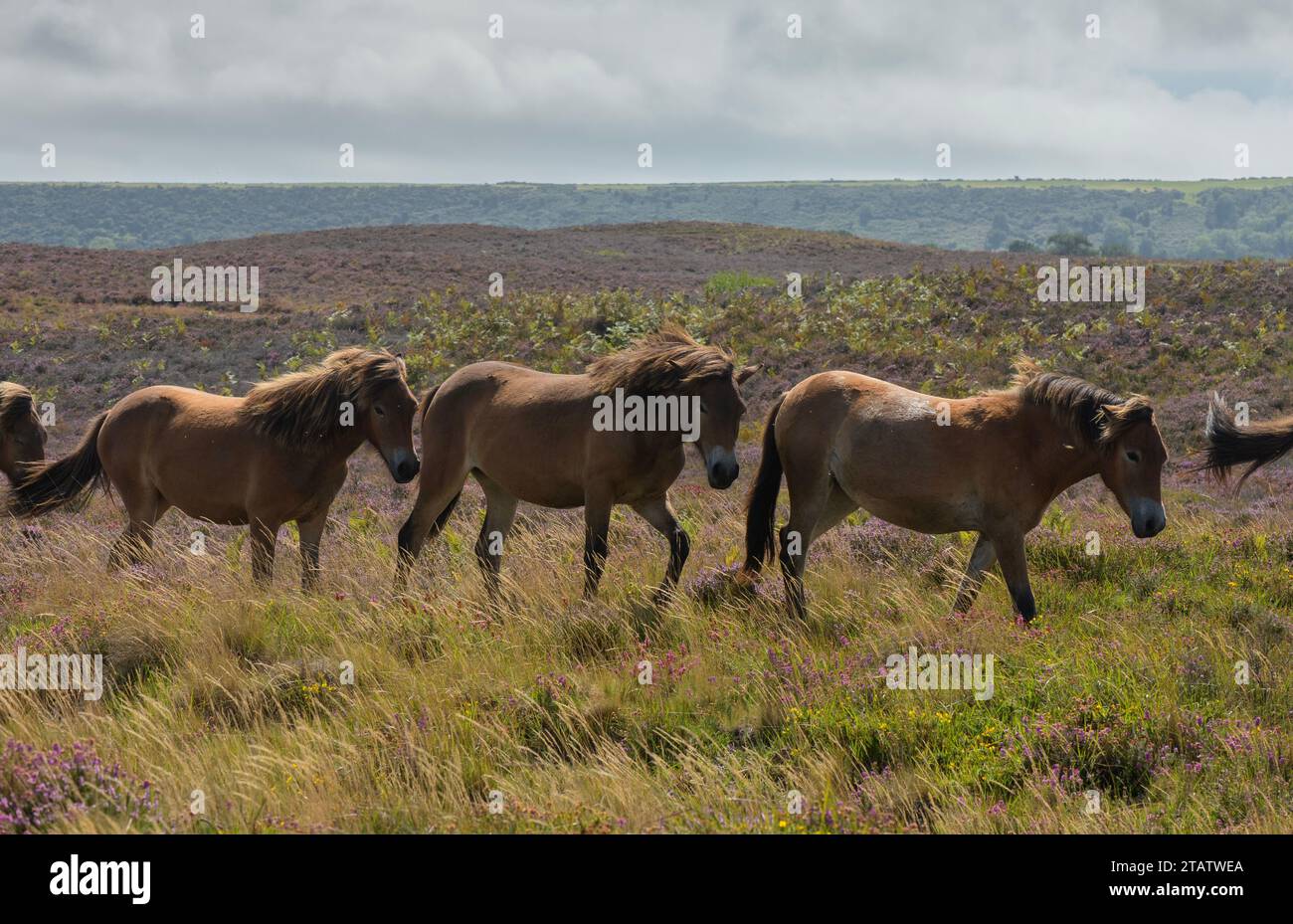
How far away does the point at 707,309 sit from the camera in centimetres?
3241

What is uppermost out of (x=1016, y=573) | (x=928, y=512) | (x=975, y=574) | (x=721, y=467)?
(x=721, y=467)

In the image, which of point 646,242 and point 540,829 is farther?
point 646,242

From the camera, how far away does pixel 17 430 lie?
1037cm

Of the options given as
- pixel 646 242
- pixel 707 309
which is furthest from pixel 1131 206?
pixel 707 309

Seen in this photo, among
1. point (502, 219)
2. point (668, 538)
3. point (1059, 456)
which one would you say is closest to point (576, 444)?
point (668, 538)

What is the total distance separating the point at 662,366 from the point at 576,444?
0.95 metres

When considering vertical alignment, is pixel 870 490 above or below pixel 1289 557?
above

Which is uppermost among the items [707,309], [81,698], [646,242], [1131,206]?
[1131,206]

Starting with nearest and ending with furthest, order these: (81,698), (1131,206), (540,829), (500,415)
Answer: (540,829) → (81,698) → (500,415) → (1131,206)

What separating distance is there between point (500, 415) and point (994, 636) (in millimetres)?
4357

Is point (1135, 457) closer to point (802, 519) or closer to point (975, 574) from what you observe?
point (975, 574)

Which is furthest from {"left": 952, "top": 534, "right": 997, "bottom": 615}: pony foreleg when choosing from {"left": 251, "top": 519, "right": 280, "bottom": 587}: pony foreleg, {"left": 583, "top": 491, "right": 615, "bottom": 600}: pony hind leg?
{"left": 251, "top": 519, "right": 280, "bottom": 587}: pony foreleg

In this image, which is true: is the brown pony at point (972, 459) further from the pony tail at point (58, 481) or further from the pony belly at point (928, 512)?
the pony tail at point (58, 481)
